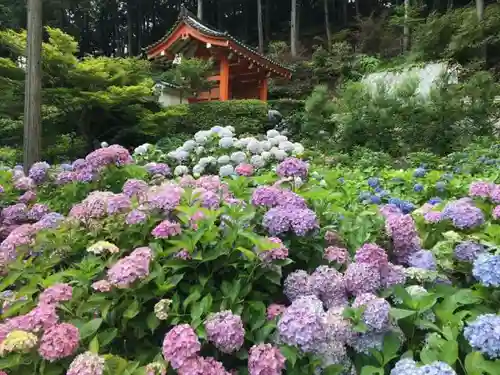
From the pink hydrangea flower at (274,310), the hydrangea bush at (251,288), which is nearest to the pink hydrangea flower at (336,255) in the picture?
the hydrangea bush at (251,288)

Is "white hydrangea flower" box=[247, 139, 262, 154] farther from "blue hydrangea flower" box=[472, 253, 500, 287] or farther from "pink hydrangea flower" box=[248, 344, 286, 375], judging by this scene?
"pink hydrangea flower" box=[248, 344, 286, 375]

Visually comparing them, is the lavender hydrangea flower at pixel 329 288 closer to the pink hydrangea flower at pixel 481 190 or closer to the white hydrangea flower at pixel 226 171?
the pink hydrangea flower at pixel 481 190

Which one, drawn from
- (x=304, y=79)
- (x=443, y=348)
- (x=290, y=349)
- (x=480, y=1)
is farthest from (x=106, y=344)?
(x=304, y=79)

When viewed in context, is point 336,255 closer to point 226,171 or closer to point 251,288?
point 251,288

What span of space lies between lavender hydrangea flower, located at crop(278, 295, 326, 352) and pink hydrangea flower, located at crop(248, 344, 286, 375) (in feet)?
0.14

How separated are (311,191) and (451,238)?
490 millimetres

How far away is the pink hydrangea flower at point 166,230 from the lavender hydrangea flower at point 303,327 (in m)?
0.42

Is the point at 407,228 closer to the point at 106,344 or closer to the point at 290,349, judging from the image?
the point at 290,349

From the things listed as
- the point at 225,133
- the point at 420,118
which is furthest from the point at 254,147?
the point at 420,118

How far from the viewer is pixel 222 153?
4.07 meters

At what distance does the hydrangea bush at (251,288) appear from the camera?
45.0 inches

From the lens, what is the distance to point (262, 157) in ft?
12.6

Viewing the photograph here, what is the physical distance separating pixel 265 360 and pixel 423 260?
2.16 ft

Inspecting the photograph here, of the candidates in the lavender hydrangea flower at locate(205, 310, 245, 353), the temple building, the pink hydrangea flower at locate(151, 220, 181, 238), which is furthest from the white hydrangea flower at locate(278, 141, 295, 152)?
the temple building
